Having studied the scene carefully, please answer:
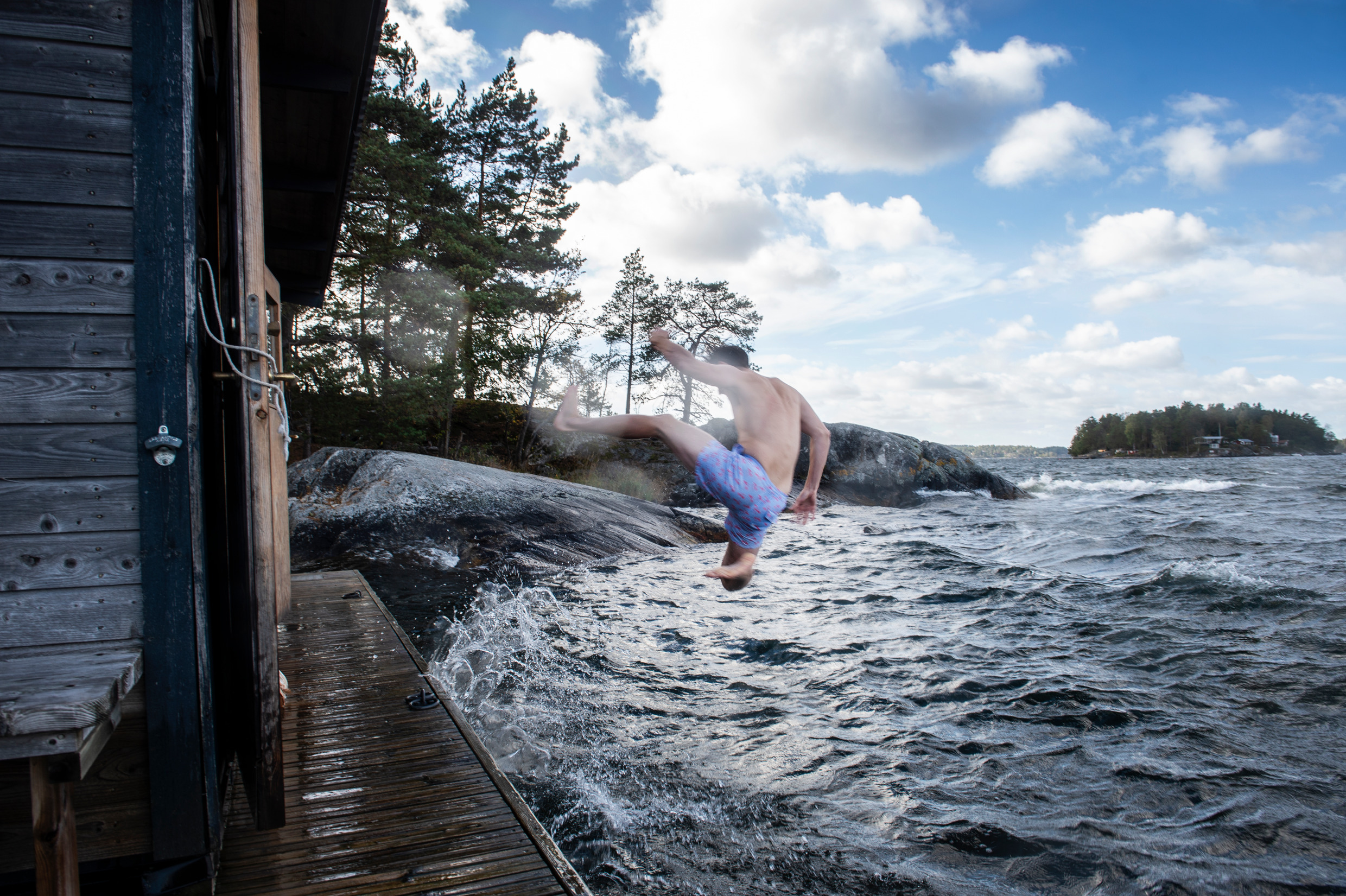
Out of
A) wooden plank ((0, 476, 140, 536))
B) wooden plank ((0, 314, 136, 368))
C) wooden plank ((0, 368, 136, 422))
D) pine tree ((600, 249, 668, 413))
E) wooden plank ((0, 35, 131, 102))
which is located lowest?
wooden plank ((0, 476, 140, 536))

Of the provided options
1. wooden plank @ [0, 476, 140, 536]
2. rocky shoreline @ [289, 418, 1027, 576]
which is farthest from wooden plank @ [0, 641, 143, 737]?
rocky shoreline @ [289, 418, 1027, 576]

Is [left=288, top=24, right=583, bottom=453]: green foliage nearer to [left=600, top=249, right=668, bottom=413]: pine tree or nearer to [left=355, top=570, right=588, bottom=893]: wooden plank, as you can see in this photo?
[left=600, top=249, right=668, bottom=413]: pine tree

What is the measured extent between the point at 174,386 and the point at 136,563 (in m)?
0.61

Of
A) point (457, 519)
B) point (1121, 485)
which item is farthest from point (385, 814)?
point (1121, 485)

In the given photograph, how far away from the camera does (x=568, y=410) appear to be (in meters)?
3.62

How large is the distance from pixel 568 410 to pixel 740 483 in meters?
0.98

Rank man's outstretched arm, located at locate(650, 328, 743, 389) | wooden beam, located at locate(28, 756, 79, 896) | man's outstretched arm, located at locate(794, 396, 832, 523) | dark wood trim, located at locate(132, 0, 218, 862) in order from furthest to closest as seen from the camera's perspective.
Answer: man's outstretched arm, located at locate(794, 396, 832, 523)
man's outstretched arm, located at locate(650, 328, 743, 389)
dark wood trim, located at locate(132, 0, 218, 862)
wooden beam, located at locate(28, 756, 79, 896)

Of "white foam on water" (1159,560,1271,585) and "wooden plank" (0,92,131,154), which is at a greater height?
"wooden plank" (0,92,131,154)

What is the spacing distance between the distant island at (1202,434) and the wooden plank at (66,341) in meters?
83.9

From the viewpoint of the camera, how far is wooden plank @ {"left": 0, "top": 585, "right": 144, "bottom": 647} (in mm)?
2197

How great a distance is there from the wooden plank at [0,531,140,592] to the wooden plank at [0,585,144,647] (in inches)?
0.9

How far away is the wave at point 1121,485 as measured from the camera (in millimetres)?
25828

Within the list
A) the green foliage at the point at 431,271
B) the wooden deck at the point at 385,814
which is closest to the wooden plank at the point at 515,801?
the wooden deck at the point at 385,814

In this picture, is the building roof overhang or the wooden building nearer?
the wooden building
